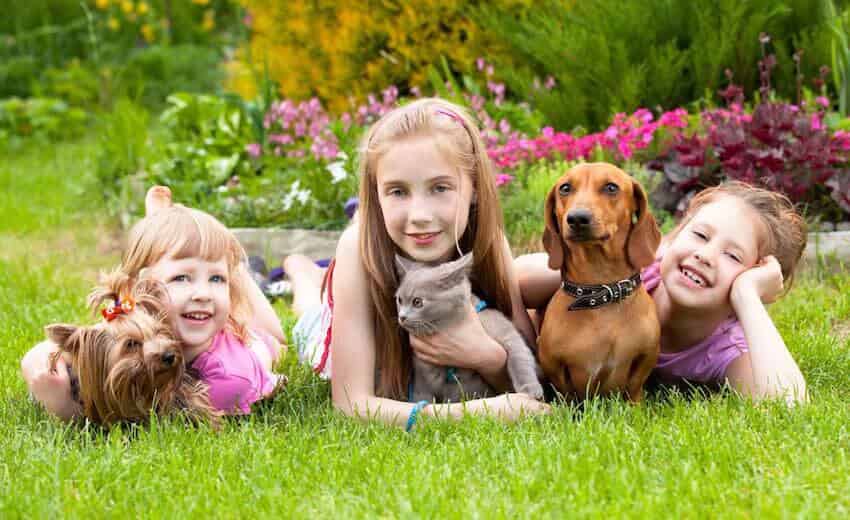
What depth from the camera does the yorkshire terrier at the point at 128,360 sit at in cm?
345

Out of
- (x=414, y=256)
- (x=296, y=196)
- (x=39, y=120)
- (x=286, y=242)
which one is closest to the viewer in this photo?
(x=414, y=256)

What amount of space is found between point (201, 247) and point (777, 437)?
209cm

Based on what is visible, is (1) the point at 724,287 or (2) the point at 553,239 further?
(1) the point at 724,287

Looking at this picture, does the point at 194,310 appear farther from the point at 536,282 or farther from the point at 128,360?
the point at 536,282

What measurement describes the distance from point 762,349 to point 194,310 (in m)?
2.09

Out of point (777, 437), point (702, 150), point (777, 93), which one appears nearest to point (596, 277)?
point (777, 437)

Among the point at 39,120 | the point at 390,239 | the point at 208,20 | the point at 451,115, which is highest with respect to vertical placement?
the point at 208,20

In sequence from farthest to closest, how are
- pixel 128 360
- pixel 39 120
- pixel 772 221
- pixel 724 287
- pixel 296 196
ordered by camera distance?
pixel 39 120
pixel 296 196
pixel 772 221
pixel 724 287
pixel 128 360

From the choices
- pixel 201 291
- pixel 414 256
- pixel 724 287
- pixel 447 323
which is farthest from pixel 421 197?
pixel 724 287

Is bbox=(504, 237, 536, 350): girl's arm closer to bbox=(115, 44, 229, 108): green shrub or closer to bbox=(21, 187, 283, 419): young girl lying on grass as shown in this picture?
bbox=(21, 187, 283, 419): young girl lying on grass

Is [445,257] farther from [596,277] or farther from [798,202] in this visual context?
[798,202]

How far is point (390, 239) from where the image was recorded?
152 inches

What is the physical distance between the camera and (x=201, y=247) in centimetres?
375

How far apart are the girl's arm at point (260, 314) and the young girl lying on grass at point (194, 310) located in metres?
0.60
